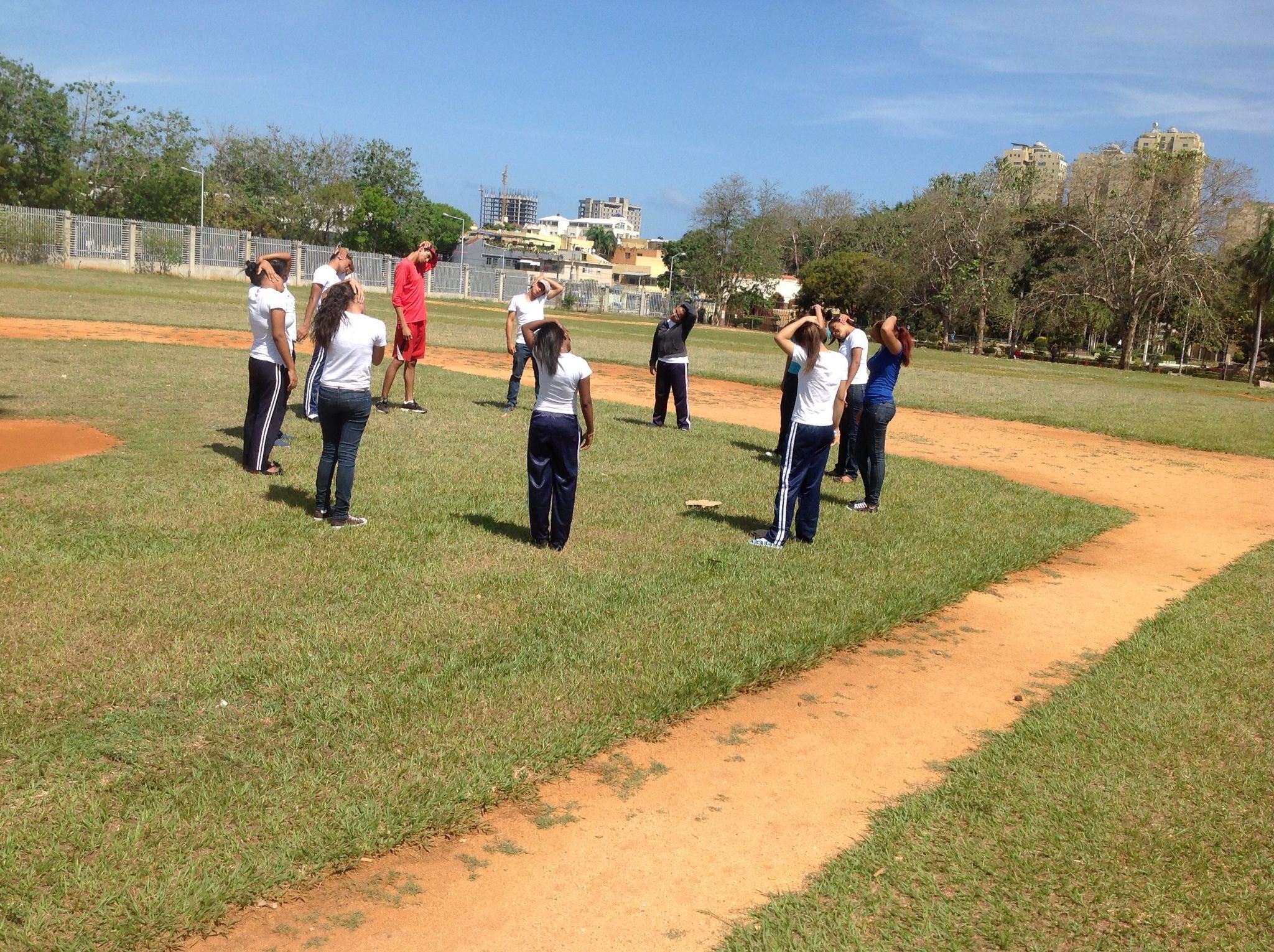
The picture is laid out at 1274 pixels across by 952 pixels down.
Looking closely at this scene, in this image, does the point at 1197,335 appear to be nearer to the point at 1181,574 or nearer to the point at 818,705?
the point at 1181,574

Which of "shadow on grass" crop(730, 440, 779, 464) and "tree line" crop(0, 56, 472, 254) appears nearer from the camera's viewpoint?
"shadow on grass" crop(730, 440, 779, 464)

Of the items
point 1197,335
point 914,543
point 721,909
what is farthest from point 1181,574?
point 1197,335

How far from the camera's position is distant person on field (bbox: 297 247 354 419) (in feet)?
32.6

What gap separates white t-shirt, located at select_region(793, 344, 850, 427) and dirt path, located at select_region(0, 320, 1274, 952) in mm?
1774

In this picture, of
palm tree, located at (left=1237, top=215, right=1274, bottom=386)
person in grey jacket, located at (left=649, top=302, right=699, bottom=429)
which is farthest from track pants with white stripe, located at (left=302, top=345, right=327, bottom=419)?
palm tree, located at (left=1237, top=215, right=1274, bottom=386)

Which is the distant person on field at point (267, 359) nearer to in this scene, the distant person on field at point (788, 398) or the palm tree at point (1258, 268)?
the distant person on field at point (788, 398)

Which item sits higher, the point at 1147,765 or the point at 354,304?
the point at 354,304

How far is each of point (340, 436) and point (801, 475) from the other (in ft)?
11.6

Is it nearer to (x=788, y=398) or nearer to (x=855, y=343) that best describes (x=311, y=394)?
(x=788, y=398)

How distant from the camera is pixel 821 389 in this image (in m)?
8.09

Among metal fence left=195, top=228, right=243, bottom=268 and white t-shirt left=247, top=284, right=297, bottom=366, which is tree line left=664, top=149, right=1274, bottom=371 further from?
white t-shirt left=247, top=284, right=297, bottom=366

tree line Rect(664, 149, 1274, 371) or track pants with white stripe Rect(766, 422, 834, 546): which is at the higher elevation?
tree line Rect(664, 149, 1274, 371)

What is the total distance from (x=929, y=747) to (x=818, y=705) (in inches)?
26.9

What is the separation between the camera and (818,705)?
5.64 meters
